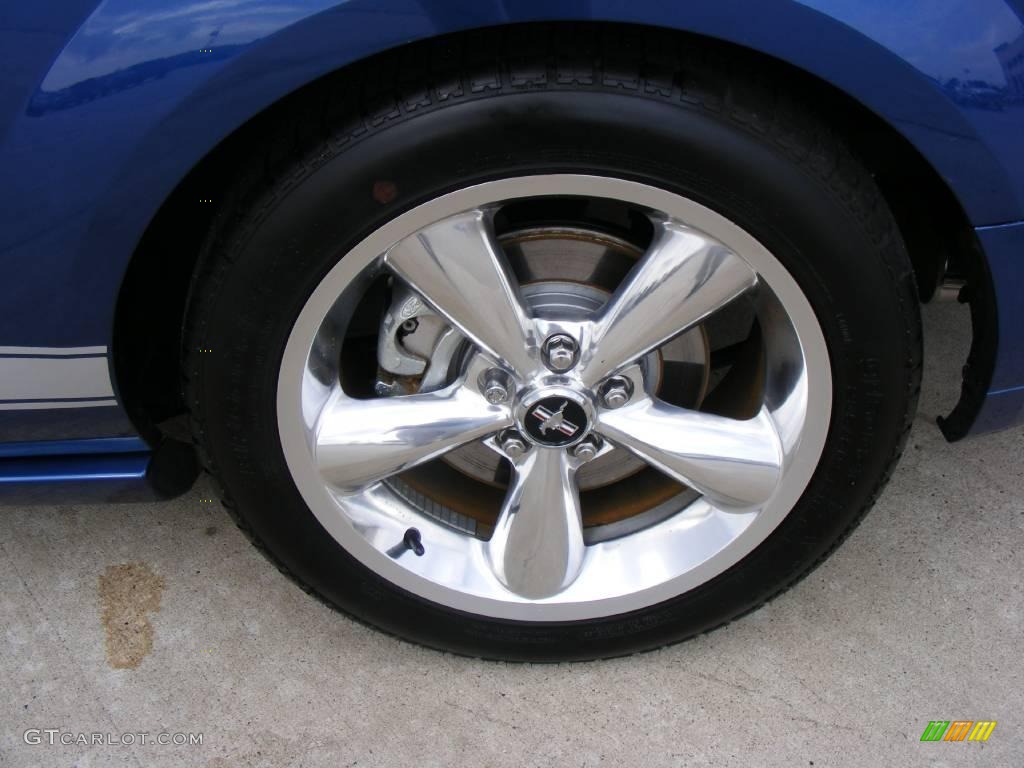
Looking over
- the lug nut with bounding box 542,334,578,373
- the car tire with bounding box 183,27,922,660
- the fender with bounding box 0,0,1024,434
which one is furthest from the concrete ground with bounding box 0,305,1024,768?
the fender with bounding box 0,0,1024,434

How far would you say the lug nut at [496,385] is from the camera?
4.55 feet

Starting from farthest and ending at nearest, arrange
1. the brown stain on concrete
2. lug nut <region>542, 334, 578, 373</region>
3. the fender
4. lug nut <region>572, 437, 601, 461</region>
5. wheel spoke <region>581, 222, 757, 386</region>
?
the brown stain on concrete
lug nut <region>572, 437, 601, 461</region>
lug nut <region>542, 334, 578, 373</region>
wheel spoke <region>581, 222, 757, 386</region>
the fender

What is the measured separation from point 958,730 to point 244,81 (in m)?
1.55

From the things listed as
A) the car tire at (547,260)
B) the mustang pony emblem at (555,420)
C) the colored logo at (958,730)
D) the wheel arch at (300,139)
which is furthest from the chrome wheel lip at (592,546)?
the colored logo at (958,730)

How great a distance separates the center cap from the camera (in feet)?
4.50

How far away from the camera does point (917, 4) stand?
1031mm

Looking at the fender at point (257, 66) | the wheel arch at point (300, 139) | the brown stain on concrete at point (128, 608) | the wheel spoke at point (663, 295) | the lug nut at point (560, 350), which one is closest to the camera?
the fender at point (257, 66)

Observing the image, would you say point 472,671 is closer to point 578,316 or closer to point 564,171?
point 578,316

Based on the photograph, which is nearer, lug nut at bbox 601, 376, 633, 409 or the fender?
the fender

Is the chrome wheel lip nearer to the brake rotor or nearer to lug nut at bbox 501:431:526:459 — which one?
the brake rotor

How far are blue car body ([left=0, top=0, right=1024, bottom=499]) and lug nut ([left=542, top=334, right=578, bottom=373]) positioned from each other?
47 cm

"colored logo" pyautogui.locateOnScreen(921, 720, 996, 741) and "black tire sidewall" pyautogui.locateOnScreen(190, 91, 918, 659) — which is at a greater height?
"black tire sidewall" pyautogui.locateOnScreen(190, 91, 918, 659)

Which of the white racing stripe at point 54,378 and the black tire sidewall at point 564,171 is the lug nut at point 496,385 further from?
the white racing stripe at point 54,378

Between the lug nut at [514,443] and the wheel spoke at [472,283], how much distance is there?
143 mm
